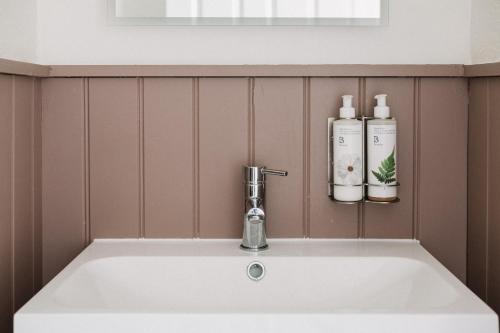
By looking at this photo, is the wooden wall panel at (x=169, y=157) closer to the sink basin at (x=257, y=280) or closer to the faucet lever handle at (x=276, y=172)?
the sink basin at (x=257, y=280)

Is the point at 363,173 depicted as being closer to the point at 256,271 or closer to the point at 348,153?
the point at 348,153

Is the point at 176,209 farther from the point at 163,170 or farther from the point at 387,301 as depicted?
the point at 387,301

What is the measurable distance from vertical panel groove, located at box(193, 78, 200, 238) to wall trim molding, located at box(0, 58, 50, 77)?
30 centimetres

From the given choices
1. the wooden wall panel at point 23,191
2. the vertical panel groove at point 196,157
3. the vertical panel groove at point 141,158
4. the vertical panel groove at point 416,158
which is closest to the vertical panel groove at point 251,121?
the vertical panel groove at point 196,157

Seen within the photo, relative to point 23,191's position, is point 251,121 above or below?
above

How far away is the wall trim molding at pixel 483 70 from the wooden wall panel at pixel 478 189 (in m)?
0.02

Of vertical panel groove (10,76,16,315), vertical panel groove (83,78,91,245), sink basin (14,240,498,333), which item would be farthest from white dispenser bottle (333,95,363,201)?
vertical panel groove (10,76,16,315)

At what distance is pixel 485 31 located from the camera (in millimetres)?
1204

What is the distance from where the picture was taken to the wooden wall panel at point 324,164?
1.27m

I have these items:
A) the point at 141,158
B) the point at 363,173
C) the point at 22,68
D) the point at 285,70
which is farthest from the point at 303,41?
the point at 22,68

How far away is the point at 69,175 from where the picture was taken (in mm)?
1286

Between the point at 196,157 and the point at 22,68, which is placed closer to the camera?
the point at 22,68

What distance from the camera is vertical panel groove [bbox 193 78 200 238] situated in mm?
1271

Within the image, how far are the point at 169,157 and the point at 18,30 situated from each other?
14.8 inches
